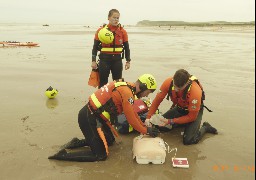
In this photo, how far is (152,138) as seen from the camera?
4.49 meters

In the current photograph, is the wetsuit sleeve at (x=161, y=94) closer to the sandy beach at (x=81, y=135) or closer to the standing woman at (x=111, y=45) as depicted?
the sandy beach at (x=81, y=135)

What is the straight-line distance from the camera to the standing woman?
244 inches

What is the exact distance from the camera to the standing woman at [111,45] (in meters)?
6.20

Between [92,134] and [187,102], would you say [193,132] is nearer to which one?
[187,102]

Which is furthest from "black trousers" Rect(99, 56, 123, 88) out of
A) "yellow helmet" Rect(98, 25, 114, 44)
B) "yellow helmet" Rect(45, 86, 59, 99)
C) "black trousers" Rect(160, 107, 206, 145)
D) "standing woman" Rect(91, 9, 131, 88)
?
"black trousers" Rect(160, 107, 206, 145)

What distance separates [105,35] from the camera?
20.3ft

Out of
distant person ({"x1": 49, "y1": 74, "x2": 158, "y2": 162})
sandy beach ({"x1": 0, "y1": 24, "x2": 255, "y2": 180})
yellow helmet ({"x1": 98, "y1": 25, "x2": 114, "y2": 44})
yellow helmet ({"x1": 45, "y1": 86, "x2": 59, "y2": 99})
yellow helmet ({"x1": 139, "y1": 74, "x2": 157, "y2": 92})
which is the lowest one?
sandy beach ({"x1": 0, "y1": 24, "x2": 255, "y2": 180})

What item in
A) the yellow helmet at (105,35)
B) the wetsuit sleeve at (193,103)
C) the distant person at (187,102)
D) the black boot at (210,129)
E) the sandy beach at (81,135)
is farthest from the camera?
the yellow helmet at (105,35)

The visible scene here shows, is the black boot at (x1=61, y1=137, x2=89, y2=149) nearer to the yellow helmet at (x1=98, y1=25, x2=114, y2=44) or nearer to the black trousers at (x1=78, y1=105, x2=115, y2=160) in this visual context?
the black trousers at (x1=78, y1=105, x2=115, y2=160)

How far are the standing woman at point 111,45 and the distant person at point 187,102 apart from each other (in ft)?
5.64

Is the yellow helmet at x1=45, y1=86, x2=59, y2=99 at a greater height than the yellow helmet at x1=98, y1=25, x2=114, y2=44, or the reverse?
the yellow helmet at x1=98, y1=25, x2=114, y2=44

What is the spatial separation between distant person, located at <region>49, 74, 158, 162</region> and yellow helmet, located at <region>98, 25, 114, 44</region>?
6.93 ft

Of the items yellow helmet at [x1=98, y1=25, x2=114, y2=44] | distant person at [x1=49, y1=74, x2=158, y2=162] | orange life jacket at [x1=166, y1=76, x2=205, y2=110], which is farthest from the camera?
yellow helmet at [x1=98, y1=25, x2=114, y2=44]

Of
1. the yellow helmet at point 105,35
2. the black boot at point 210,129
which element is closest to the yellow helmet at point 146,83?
the black boot at point 210,129
